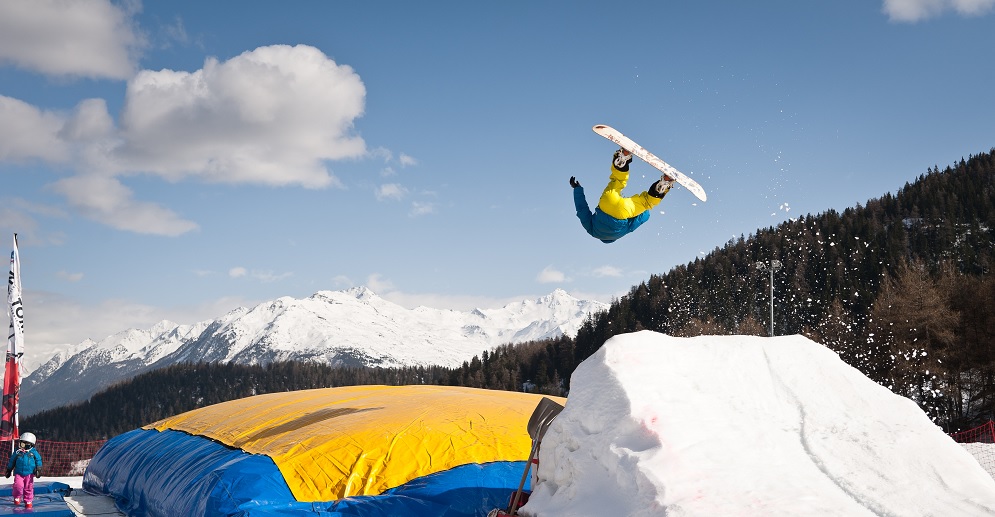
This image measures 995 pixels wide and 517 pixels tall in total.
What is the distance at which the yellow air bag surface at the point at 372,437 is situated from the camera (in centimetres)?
680

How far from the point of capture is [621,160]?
6844 mm

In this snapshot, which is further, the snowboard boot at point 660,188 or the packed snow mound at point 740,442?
the snowboard boot at point 660,188

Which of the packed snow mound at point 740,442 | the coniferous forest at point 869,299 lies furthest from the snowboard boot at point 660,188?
the coniferous forest at point 869,299

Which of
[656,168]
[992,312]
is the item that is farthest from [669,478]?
[992,312]

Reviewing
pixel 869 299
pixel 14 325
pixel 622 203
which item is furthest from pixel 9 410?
pixel 869 299

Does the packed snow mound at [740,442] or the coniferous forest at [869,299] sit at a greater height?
the coniferous forest at [869,299]

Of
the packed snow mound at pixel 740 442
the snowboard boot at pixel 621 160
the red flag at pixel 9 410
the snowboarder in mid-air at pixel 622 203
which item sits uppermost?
the snowboard boot at pixel 621 160

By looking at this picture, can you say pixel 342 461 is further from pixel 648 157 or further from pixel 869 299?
pixel 869 299

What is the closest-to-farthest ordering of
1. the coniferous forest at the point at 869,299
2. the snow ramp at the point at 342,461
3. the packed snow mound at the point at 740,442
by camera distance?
the packed snow mound at the point at 740,442 → the snow ramp at the point at 342,461 → the coniferous forest at the point at 869,299

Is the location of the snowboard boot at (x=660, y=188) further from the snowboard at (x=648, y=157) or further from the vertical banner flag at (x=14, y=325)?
the vertical banner flag at (x=14, y=325)

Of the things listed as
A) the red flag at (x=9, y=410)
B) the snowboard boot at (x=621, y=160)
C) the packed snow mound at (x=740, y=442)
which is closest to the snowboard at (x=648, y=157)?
the snowboard boot at (x=621, y=160)

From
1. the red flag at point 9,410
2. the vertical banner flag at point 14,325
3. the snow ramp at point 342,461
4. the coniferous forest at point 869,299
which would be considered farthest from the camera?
the coniferous forest at point 869,299

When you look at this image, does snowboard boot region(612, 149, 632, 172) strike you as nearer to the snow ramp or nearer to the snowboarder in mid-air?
the snowboarder in mid-air

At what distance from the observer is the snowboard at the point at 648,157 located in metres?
7.07
